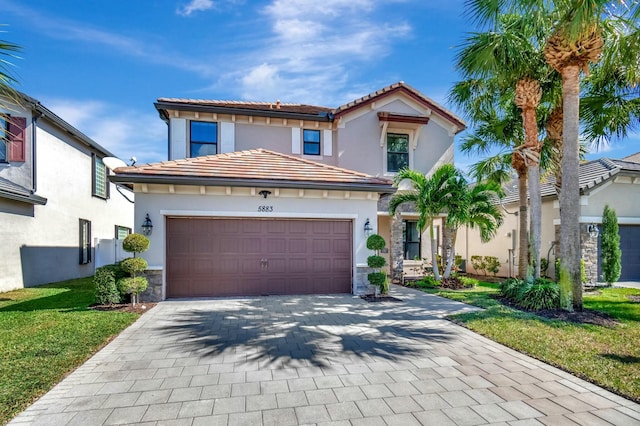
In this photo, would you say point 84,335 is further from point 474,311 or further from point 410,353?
point 474,311

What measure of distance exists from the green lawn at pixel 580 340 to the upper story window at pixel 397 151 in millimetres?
7236

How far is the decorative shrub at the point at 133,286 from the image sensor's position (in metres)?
8.22

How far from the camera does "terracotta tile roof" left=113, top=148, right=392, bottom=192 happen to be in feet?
29.7

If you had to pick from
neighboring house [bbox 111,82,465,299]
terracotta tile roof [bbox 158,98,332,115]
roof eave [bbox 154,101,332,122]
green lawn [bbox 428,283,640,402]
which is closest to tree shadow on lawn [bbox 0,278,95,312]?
neighboring house [bbox 111,82,465,299]

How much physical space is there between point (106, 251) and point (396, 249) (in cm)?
1501

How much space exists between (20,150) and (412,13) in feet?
47.0

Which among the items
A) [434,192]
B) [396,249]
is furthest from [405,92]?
[396,249]

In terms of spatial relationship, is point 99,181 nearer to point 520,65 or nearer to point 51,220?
point 51,220

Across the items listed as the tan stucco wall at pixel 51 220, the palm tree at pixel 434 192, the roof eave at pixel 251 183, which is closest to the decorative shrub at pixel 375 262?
the roof eave at pixel 251 183

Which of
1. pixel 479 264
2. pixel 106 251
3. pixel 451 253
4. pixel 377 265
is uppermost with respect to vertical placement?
pixel 451 253

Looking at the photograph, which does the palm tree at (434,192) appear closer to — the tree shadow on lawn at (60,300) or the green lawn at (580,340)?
the green lawn at (580,340)

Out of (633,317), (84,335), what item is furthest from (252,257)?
(633,317)

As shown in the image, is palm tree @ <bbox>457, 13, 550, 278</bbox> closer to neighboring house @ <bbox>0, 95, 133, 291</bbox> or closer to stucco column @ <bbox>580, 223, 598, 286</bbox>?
stucco column @ <bbox>580, 223, 598, 286</bbox>

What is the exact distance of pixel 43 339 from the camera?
5832 mm
